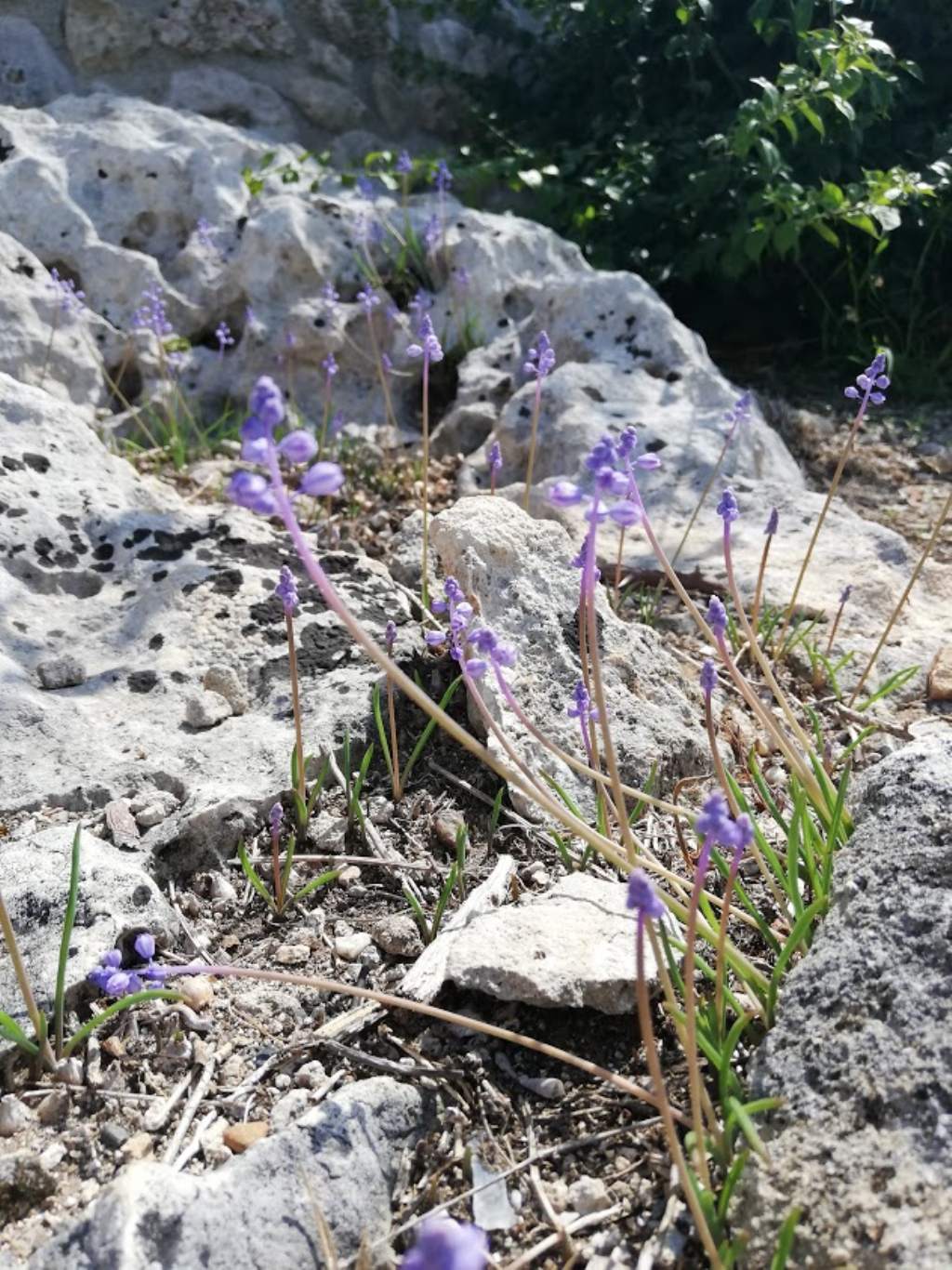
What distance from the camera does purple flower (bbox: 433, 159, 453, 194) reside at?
5.93 metres

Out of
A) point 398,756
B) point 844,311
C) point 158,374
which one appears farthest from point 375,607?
point 844,311

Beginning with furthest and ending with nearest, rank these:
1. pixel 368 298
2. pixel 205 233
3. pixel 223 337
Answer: pixel 205 233, pixel 223 337, pixel 368 298

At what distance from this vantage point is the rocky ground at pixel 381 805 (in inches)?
75.2

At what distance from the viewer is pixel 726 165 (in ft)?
20.7

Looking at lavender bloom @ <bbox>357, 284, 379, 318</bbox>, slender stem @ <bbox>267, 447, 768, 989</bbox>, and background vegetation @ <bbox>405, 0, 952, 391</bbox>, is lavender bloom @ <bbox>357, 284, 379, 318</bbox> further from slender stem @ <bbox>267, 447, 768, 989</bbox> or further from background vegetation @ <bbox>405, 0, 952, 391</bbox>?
slender stem @ <bbox>267, 447, 768, 989</bbox>

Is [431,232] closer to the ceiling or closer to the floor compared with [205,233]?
closer to the ceiling

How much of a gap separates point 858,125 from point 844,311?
1278 millimetres

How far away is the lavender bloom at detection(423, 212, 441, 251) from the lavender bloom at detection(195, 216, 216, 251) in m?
1.08

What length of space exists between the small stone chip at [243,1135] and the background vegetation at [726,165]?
16.9 feet

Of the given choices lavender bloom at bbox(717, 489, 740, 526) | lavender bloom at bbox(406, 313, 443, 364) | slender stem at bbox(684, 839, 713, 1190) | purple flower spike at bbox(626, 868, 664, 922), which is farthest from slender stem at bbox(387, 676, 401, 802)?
purple flower spike at bbox(626, 868, 664, 922)

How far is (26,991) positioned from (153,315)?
408 cm

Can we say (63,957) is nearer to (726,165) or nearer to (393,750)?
(393,750)

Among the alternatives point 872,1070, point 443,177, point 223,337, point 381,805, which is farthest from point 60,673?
point 443,177

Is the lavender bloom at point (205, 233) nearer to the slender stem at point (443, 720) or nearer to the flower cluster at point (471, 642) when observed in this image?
the flower cluster at point (471, 642)
